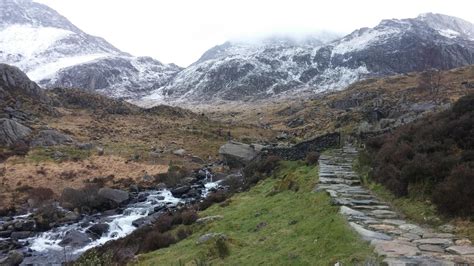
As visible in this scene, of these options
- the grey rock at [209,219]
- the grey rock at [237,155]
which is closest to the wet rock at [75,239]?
the grey rock at [209,219]

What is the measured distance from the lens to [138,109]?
10800cm

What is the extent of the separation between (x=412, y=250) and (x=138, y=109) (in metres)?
101

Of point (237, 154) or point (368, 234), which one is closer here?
point (368, 234)

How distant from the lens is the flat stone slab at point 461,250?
10516mm

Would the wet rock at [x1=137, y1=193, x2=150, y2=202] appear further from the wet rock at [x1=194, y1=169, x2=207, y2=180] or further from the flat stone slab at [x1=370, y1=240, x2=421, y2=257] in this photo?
the flat stone slab at [x1=370, y1=240, x2=421, y2=257]

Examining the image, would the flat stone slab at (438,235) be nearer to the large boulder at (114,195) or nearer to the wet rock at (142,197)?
the large boulder at (114,195)

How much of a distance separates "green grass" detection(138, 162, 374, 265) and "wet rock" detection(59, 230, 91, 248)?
30.4ft

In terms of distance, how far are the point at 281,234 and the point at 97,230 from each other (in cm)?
1985

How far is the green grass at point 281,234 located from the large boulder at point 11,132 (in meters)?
41.5

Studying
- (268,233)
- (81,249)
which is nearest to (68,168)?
(81,249)

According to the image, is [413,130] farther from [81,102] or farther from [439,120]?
[81,102]

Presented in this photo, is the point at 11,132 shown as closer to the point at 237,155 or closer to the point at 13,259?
the point at 237,155

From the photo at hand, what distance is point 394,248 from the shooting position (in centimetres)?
1099

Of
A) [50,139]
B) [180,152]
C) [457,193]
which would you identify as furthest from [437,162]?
[50,139]
